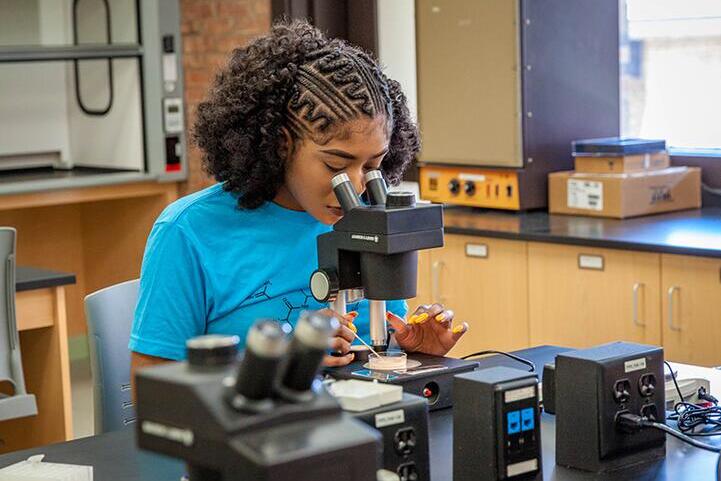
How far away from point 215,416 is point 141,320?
0.94 meters

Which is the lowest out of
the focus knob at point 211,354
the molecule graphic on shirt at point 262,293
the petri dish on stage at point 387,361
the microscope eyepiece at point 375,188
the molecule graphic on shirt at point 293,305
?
the petri dish on stage at point 387,361

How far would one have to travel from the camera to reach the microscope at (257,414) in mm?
942

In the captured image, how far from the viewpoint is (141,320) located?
1.87 metres

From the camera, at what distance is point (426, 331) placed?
1.87 m

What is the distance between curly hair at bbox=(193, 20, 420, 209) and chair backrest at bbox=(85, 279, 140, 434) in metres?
0.47

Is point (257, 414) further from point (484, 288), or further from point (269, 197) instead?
point (484, 288)

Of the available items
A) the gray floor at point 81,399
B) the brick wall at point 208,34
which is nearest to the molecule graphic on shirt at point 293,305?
the gray floor at point 81,399

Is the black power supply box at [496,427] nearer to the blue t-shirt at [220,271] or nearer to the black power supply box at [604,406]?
the black power supply box at [604,406]

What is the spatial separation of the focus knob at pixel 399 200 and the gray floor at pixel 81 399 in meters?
2.77

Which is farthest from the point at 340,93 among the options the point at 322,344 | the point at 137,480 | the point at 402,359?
the point at 322,344

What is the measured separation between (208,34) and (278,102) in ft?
11.8

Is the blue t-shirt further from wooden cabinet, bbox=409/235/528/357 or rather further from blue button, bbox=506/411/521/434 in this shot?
wooden cabinet, bbox=409/235/528/357

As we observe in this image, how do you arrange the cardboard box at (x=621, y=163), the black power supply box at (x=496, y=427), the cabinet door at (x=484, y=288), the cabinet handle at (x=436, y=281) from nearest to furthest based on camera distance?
1. the black power supply box at (x=496, y=427)
2. the cabinet door at (x=484, y=288)
3. the cardboard box at (x=621, y=163)
4. the cabinet handle at (x=436, y=281)

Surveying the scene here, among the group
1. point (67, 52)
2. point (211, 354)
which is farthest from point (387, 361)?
point (67, 52)
